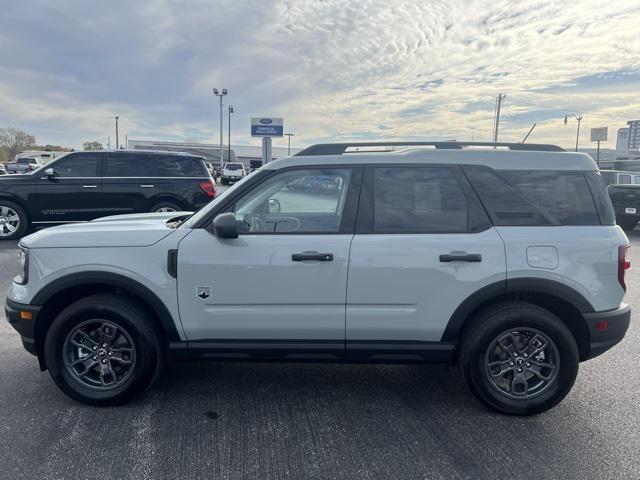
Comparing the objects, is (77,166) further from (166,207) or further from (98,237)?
(98,237)

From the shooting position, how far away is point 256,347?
126 inches

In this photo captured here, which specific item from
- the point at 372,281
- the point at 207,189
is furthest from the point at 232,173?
the point at 372,281

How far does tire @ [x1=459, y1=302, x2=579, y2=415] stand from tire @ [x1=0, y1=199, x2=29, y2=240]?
30.9 ft

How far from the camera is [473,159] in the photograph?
323cm

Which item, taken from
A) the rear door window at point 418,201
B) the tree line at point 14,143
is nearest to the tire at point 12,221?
the rear door window at point 418,201

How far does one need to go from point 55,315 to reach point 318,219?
2.05 metres

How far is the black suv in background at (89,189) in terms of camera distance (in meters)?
9.16

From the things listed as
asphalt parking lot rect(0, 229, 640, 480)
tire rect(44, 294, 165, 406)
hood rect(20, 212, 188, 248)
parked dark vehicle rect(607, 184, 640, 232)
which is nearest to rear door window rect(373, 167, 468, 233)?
asphalt parking lot rect(0, 229, 640, 480)

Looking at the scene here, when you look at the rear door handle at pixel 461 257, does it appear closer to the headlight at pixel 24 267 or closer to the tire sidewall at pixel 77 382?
the tire sidewall at pixel 77 382

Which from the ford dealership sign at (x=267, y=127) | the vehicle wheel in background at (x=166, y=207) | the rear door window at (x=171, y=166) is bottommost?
the vehicle wheel in background at (x=166, y=207)

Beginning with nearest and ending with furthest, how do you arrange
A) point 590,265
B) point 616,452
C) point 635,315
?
point 616,452, point 590,265, point 635,315

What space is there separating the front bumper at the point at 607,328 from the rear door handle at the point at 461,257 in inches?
33.6

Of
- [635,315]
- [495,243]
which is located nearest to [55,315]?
[495,243]

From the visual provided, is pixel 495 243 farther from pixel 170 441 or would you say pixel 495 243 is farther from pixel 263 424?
pixel 170 441
